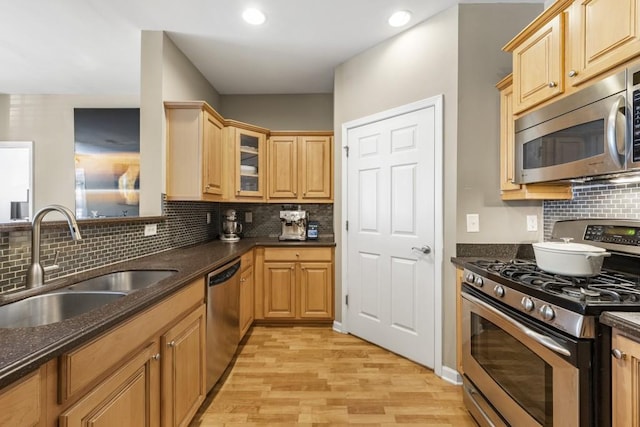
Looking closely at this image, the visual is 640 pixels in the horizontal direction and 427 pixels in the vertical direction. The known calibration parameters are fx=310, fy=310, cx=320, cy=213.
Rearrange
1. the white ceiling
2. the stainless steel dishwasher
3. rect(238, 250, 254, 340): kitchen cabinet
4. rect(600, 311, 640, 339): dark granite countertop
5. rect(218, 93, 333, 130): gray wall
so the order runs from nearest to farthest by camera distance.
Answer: rect(600, 311, 640, 339): dark granite countertop
the stainless steel dishwasher
the white ceiling
rect(238, 250, 254, 340): kitchen cabinet
rect(218, 93, 333, 130): gray wall

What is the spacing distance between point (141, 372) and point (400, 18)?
2807 millimetres

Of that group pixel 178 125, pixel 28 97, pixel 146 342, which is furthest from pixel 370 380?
pixel 28 97

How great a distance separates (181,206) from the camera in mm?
2934

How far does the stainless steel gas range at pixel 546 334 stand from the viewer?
105 cm

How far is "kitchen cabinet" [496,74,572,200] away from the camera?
1.93 m

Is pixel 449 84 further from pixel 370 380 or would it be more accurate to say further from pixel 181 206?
pixel 181 206

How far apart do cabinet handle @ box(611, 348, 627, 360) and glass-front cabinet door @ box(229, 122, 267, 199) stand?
3.08 metres

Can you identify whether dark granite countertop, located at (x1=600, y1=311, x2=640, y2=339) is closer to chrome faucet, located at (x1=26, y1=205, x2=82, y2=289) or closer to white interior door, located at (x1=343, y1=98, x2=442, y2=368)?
white interior door, located at (x1=343, y1=98, x2=442, y2=368)

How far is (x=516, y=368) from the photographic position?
1.39 meters

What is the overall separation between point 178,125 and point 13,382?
2344 millimetres

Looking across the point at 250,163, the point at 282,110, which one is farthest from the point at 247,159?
the point at 282,110

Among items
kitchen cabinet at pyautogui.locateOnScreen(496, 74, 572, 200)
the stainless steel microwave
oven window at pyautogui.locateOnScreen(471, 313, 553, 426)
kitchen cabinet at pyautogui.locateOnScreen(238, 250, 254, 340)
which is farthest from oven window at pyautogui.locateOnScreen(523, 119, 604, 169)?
kitchen cabinet at pyautogui.locateOnScreen(238, 250, 254, 340)

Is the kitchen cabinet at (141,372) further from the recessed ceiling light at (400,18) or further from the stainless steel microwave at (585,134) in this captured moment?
the recessed ceiling light at (400,18)

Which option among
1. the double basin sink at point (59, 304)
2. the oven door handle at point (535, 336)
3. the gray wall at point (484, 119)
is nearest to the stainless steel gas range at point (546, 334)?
the oven door handle at point (535, 336)
